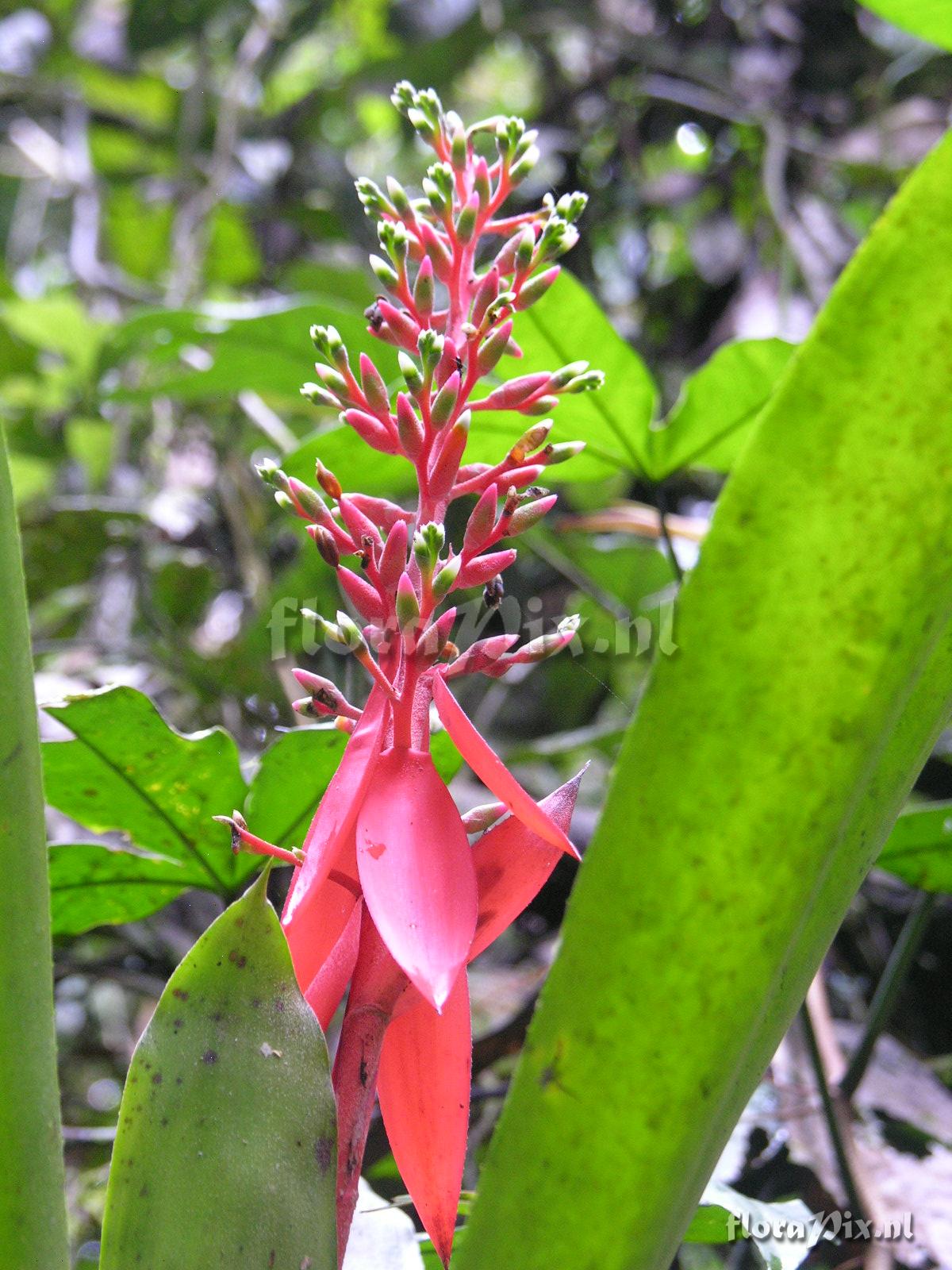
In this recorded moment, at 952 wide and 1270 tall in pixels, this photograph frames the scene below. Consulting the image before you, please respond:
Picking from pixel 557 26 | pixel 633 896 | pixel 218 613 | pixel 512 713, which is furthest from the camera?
pixel 557 26

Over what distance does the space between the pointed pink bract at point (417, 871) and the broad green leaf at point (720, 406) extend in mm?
557

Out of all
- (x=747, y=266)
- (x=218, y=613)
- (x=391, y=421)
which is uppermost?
Result: (x=747, y=266)

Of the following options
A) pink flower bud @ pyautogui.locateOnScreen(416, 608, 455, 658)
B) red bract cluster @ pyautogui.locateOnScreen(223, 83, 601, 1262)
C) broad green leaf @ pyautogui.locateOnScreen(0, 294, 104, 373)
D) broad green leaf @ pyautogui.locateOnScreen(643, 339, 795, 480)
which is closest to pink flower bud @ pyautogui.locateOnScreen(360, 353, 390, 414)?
red bract cluster @ pyautogui.locateOnScreen(223, 83, 601, 1262)

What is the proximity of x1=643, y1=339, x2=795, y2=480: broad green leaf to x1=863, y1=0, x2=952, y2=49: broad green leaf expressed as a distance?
0.25m

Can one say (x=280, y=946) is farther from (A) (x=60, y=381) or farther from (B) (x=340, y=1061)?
(A) (x=60, y=381)

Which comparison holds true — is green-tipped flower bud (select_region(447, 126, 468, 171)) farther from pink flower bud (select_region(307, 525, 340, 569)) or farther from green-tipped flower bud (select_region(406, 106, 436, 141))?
pink flower bud (select_region(307, 525, 340, 569))

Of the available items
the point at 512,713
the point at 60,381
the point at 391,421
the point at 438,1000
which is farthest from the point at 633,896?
the point at 60,381

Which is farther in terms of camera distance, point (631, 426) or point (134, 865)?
point (631, 426)

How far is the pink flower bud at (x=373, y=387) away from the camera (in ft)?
1.60

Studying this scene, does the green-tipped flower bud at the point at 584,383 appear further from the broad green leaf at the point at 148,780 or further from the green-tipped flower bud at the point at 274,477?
the broad green leaf at the point at 148,780

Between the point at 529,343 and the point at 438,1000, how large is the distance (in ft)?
2.05

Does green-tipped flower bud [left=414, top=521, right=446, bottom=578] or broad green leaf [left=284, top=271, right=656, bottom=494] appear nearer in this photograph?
green-tipped flower bud [left=414, top=521, right=446, bottom=578]

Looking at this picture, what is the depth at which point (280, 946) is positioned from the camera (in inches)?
15.1

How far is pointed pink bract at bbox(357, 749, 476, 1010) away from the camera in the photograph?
38 centimetres
